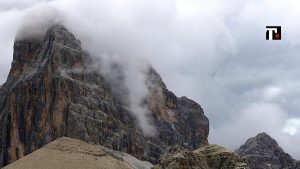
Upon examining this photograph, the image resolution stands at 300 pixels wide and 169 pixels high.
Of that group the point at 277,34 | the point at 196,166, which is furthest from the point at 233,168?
the point at 277,34

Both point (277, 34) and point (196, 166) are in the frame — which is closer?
point (277, 34)

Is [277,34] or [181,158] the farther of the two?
[181,158]

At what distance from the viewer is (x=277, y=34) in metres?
102

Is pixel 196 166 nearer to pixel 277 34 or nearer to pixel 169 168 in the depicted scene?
pixel 169 168

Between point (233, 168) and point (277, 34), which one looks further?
point (233, 168)

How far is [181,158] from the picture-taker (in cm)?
19525

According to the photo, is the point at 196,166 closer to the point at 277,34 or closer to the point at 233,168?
the point at 233,168

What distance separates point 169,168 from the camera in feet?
630

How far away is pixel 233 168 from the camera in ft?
652

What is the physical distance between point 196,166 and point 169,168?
10.3 meters

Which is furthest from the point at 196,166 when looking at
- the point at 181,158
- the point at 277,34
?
the point at 277,34

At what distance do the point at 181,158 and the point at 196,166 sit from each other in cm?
606

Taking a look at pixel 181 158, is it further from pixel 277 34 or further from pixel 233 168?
pixel 277 34

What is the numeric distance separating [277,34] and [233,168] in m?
102
